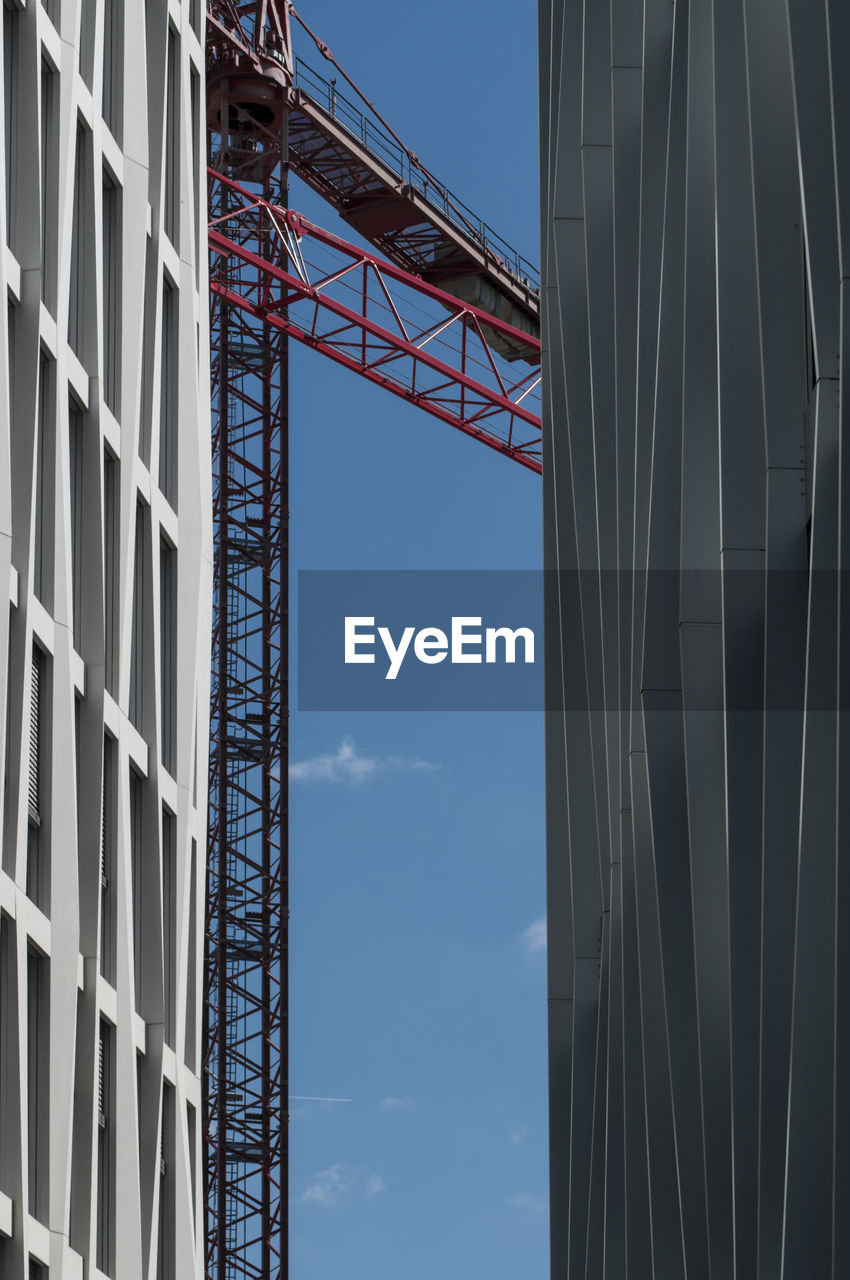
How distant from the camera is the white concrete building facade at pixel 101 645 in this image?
1024 inches

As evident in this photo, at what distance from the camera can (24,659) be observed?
25.8 meters

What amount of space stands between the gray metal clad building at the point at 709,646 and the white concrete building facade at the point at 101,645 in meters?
6.68

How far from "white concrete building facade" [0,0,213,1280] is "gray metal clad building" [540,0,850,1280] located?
21.9 ft

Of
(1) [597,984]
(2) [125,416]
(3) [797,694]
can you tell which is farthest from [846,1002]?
(2) [125,416]

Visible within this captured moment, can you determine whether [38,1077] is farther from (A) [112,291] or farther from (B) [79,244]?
(A) [112,291]

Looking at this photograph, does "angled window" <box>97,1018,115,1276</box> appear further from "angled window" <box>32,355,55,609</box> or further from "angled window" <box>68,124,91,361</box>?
"angled window" <box>68,124,91,361</box>

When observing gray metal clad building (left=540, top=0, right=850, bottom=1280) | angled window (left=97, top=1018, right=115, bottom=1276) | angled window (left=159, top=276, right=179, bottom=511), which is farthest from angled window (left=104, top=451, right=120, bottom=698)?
gray metal clad building (left=540, top=0, right=850, bottom=1280)

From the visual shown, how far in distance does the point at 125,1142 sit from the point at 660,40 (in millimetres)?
17209

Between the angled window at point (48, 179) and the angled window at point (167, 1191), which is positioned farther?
the angled window at point (167, 1191)

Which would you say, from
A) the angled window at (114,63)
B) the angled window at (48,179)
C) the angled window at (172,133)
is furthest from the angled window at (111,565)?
the angled window at (172,133)

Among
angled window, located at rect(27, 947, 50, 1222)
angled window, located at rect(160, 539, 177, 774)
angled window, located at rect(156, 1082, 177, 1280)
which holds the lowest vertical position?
angled window, located at rect(156, 1082, 177, 1280)

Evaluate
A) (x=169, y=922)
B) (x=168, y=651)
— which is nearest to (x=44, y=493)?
(x=168, y=651)

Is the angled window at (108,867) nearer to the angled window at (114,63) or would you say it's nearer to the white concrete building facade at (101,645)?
the white concrete building facade at (101,645)

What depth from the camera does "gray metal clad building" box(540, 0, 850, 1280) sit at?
42.6ft
